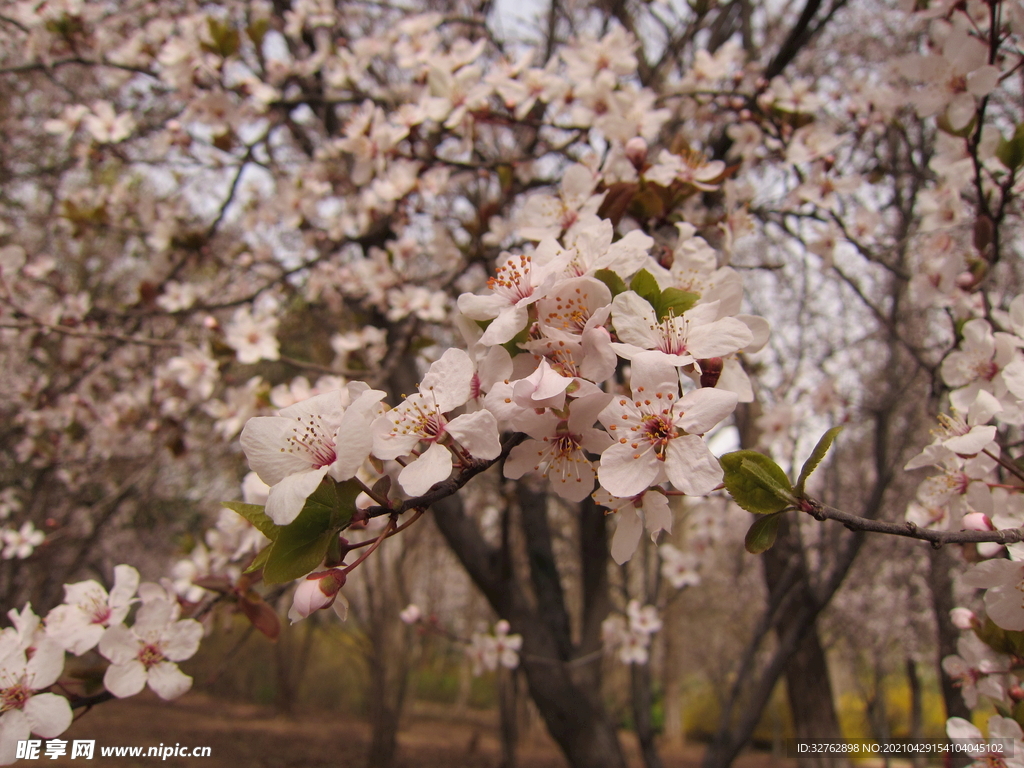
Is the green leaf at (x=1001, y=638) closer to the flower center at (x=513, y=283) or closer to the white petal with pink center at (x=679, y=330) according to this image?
the white petal with pink center at (x=679, y=330)

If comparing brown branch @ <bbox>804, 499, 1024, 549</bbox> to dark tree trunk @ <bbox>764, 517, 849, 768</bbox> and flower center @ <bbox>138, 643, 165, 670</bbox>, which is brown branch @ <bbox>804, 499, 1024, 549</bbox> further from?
dark tree trunk @ <bbox>764, 517, 849, 768</bbox>

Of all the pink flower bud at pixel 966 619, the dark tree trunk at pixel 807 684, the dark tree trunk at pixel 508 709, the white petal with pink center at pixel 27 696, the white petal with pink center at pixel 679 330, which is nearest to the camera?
the white petal with pink center at pixel 679 330

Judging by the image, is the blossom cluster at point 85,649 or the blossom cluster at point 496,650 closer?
the blossom cluster at point 85,649

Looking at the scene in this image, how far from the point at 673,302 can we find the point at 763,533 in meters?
0.30

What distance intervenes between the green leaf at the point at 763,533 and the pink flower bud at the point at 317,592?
0.47 metres

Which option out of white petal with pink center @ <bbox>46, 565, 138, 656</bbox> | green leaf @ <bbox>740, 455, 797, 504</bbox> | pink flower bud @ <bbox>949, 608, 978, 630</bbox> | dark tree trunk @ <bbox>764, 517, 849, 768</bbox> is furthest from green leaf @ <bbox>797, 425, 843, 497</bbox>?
dark tree trunk @ <bbox>764, 517, 849, 768</bbox>

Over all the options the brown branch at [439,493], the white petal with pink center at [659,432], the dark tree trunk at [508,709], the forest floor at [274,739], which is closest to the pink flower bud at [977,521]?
the white petal with pink center at [659,432]

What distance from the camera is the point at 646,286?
2.46 feet

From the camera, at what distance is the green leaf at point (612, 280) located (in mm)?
730

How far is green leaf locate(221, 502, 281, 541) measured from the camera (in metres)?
0.63

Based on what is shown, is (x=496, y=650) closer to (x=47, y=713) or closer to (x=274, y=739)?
(x=47, y=713)

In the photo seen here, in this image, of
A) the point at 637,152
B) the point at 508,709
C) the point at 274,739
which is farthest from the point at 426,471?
the point at 274,739

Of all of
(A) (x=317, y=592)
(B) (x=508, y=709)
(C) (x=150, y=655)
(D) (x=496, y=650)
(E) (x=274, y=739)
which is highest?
(A) (x=317, y=592)

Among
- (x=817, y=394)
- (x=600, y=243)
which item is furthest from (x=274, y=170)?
(x=817, y=394)
